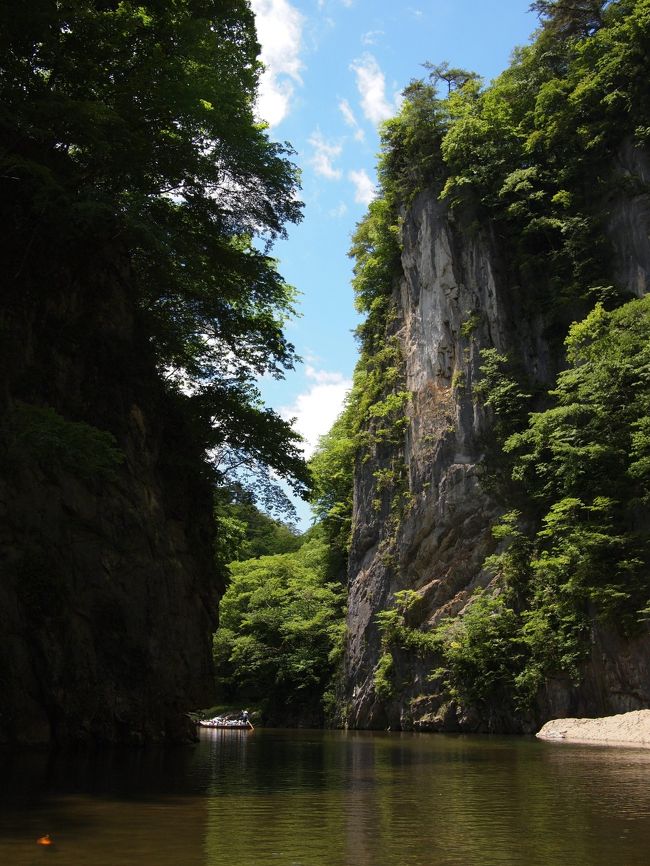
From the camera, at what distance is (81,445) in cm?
1188

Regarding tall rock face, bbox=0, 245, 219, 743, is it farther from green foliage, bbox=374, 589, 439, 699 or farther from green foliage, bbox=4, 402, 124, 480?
green foliage, bbox=374, 589, 439, 699

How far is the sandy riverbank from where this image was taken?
19.2 meters

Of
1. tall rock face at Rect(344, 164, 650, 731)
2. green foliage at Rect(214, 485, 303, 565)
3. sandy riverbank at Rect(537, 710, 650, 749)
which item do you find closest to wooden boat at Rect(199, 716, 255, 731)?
tall rock face at Rect(344, 164, 650, 731)

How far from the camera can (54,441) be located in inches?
444

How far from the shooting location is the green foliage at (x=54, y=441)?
1149 centimetres

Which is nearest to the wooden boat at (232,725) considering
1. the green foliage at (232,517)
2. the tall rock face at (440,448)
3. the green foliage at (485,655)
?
the tall rock face at (440,448)

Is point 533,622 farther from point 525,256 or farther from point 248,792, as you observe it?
point 248,792

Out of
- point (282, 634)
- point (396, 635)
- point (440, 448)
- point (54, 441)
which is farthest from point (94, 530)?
point (282, 634)

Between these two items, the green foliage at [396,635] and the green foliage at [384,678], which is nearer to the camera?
the green foliage at [396,635]

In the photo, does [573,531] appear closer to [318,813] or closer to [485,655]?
[485,655]

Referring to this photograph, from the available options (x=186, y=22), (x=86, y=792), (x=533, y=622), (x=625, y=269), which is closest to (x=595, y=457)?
(x=533, y=622)

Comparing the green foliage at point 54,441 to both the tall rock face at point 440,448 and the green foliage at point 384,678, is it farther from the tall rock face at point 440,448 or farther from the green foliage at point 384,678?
the green foliage at point 384,678

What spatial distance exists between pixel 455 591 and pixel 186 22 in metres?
22.5

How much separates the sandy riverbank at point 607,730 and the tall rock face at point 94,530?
10.0m
